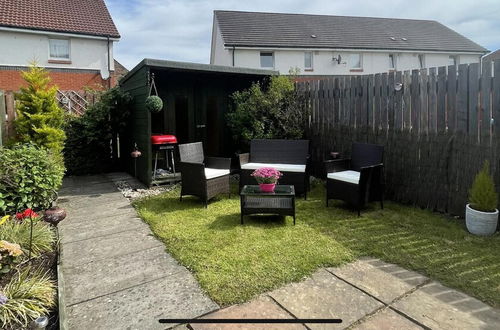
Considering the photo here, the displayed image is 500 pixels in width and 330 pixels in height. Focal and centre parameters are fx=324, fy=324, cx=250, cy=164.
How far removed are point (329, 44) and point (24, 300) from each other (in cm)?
2073

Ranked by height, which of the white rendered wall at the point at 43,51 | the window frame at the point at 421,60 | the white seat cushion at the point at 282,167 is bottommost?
the white seat cushion at the point at 282,167

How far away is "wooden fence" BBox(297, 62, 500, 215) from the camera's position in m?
4.06

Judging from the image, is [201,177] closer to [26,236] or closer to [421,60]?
[26,236]

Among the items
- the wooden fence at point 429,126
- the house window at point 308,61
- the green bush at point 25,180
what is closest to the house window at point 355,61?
the house window at point 308,61

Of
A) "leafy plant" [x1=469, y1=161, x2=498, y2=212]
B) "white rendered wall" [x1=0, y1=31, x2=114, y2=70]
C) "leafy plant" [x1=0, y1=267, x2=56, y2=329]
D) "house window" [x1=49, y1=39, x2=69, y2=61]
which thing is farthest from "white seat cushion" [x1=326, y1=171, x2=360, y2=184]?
"house window" [x1=49, y1=39, x2=69, y2=61]

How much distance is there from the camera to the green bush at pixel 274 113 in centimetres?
695

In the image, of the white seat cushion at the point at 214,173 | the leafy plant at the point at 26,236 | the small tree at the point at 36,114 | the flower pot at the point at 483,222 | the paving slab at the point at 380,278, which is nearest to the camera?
the paving slab at the point at 380,278

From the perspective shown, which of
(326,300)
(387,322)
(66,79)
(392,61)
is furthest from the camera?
(392,61)

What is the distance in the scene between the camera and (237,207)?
5.05 metres

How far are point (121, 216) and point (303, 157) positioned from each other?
10.6 feet

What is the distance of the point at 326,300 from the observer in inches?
99.9

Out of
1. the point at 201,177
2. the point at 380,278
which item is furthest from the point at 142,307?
the point at 201,177

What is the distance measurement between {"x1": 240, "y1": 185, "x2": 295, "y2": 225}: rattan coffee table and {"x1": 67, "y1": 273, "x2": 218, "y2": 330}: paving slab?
1558 millimetres

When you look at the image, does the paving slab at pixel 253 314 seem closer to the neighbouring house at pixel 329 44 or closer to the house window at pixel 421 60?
the neighbouring house at pixel 329 44
